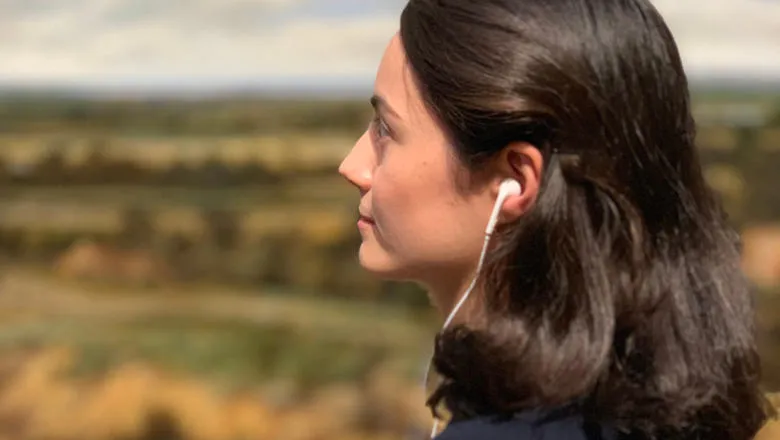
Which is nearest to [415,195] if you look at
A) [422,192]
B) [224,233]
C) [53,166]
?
[422,192]

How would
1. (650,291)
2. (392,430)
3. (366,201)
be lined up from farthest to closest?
1. (392,430)
2. (366,201)
3. (650,291)

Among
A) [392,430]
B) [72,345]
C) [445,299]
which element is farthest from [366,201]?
[72,345]

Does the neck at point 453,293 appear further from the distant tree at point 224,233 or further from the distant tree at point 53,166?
the distant tree at point 53,166

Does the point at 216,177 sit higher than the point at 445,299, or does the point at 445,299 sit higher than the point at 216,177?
the point at 445,299

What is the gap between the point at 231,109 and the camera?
172 cm

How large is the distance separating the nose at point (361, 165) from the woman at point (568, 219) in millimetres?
44

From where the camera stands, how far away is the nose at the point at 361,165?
726 millimetres

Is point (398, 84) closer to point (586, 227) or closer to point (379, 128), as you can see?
point (379, 128)

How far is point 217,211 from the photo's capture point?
1714 mm

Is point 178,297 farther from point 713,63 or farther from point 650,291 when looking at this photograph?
point 650,291

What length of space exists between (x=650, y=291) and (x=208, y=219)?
120 cm

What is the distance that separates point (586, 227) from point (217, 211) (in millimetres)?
1187

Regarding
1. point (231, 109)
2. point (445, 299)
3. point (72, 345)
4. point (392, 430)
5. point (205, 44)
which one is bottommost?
point (392, 430)

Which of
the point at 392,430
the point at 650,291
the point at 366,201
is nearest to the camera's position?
the point at 650,291
